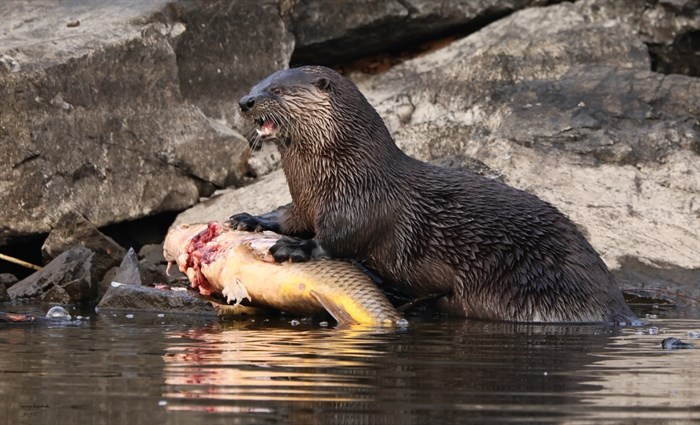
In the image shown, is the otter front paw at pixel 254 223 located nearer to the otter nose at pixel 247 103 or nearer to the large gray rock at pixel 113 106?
the otter nose at pixel 247 103

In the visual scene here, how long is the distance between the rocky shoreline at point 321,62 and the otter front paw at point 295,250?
1.10 m

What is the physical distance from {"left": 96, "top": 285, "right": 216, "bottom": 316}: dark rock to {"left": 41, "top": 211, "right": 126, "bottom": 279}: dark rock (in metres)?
1.12

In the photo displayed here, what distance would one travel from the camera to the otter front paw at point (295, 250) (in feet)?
22.8

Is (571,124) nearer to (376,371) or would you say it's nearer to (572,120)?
(572,120)

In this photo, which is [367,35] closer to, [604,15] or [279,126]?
[604,15]

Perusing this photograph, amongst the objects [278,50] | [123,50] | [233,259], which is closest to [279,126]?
[233,259]

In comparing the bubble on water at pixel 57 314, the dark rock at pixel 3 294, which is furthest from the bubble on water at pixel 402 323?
the dark rock at pixel 3 294

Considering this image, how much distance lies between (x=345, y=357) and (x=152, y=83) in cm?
466

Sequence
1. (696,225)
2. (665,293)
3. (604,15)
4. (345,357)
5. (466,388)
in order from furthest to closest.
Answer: (604,15)
(696,225)
(665,293)
(345,357)
(466,388)

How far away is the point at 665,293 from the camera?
8000 millimetres

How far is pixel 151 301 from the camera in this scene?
7.33 meters

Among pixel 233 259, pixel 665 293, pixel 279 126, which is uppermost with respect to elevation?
pixel 279 126

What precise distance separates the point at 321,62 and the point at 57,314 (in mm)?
4627

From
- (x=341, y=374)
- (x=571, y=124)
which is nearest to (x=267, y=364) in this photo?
(x=341, y=374)
